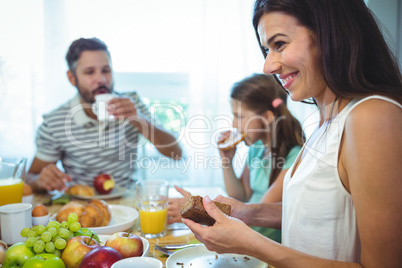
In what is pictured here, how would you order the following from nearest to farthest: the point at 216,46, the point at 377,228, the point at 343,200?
the point at 377,228, the point at 343,200, the point at 216,46

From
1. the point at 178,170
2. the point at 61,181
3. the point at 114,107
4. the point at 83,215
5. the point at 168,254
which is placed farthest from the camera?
the point at 178,170

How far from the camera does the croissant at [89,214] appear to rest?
127 centimetres

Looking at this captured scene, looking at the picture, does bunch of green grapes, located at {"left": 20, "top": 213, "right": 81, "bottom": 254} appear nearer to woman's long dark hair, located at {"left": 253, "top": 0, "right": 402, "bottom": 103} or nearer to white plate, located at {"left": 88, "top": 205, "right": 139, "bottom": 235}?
white plate, located at {"left": 88, "top": 205, "right": 139, "bottom": 235}

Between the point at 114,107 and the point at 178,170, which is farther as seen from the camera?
the point at 178,170

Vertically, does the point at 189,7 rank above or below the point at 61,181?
above

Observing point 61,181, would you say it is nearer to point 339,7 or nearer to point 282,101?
point 282,101

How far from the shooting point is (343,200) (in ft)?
3.01

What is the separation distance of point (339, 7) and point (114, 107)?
138 cm

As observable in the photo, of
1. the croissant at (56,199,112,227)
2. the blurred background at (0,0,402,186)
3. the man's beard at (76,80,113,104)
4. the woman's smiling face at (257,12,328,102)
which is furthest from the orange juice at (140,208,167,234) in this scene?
the blurred background at (0,0,402,186)

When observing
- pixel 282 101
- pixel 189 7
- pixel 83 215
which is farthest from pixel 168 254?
pixel 189 7

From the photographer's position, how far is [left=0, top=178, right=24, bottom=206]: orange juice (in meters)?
Result: 1.36

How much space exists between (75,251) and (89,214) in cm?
38

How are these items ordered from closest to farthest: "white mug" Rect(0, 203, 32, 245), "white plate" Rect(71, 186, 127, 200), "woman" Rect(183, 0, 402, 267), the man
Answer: "woman" Rect(183, 0, 402, 267)
"white mug" Rect(0, 203, 32, 245)
"white plate" Rect(71, 186, 127, 200)
the man

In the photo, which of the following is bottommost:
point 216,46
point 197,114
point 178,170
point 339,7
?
point 178,170
